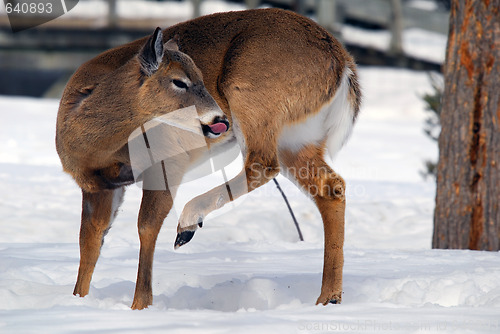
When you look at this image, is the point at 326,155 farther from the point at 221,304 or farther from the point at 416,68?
the point at 416,68

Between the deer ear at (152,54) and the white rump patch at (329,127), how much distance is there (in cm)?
79

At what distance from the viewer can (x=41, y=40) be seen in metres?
14.0

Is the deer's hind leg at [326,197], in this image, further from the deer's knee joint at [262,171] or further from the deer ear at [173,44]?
the deer ear at [173,44]

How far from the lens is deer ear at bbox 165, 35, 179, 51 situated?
13.2 feet

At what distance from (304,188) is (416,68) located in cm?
1195

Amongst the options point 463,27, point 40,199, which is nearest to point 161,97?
point 463,27

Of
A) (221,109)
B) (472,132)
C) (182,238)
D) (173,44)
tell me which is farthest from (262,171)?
(472,132)

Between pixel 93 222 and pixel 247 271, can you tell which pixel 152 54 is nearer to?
pixel 93 222

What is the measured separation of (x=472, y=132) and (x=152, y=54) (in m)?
2.90

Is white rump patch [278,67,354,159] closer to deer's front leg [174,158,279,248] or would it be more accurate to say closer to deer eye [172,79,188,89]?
deer's front leg [174,158,279,248]

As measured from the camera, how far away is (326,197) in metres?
4.08

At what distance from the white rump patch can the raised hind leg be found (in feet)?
3.32

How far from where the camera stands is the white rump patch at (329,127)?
165 inches

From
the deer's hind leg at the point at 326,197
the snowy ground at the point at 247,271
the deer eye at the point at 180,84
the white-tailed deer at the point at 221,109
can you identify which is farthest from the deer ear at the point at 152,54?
the snowy ground at the point at 247,271
